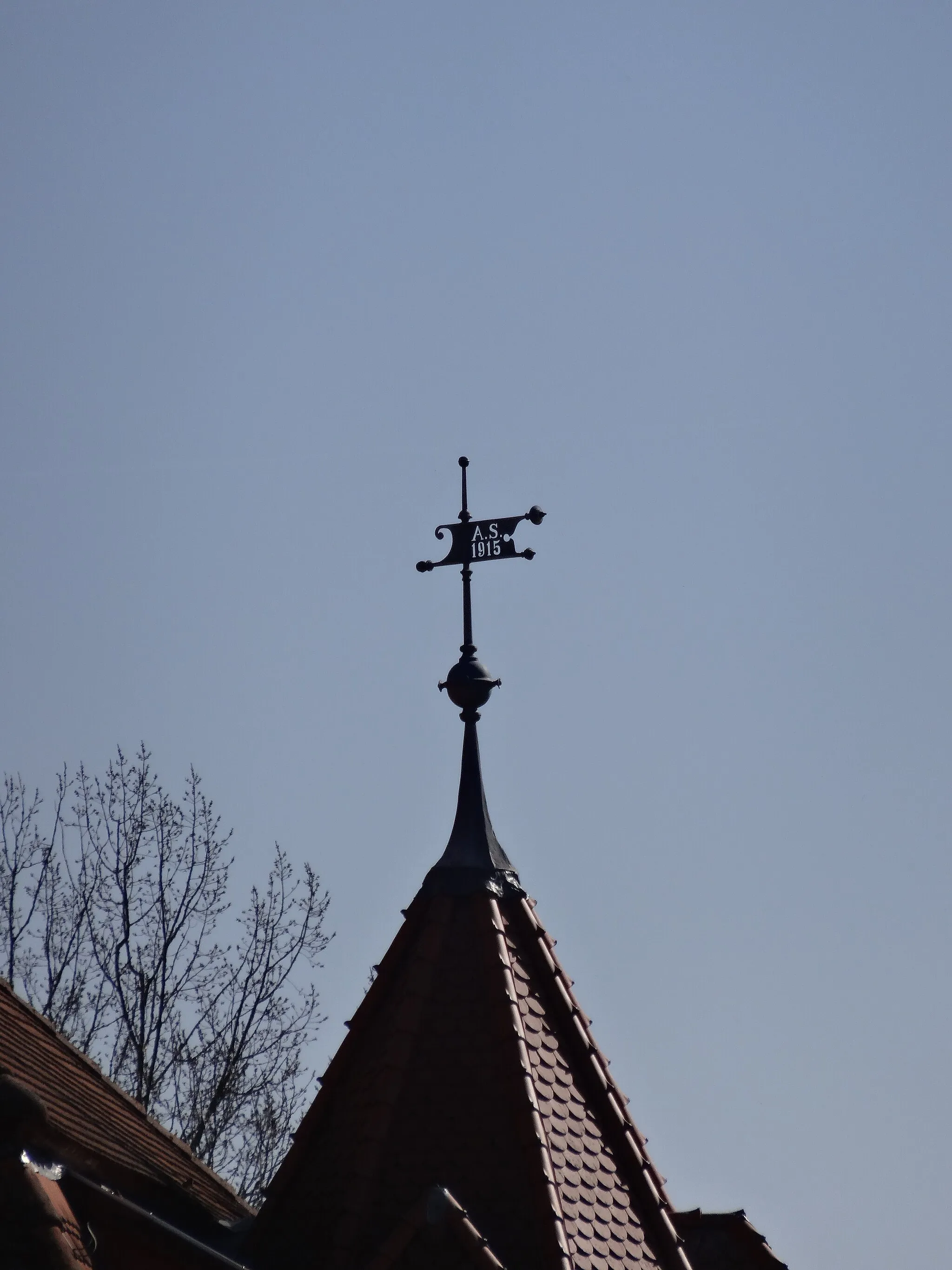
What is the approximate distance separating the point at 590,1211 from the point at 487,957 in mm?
1305

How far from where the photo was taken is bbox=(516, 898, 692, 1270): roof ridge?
339 inches

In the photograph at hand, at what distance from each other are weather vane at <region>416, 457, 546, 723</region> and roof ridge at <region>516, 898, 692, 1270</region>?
1279 mm

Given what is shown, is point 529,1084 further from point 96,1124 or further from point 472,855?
point 96,1124

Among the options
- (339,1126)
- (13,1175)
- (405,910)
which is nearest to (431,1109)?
(339,1126)

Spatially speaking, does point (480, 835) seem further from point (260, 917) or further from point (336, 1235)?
point (260, 917)

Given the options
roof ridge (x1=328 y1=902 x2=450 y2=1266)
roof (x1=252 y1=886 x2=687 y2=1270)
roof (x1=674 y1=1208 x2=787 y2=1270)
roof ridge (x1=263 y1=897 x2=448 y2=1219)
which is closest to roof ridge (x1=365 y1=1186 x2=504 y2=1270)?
roof (x1=252 y1=886 x2=687 y2=1270)

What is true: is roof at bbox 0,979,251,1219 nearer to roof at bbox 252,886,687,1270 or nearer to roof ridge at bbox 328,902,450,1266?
roof at bbox 252,886,687,1270

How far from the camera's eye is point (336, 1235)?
7746mm

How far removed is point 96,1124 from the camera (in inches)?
347

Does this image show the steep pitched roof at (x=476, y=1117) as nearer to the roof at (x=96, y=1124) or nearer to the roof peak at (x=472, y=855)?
the roof peak at (x=472, y=855)

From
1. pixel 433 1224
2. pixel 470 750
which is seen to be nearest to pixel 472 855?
pixel 470 750

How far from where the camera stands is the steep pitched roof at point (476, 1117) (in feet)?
25.7

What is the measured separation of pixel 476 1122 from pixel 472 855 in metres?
1.56

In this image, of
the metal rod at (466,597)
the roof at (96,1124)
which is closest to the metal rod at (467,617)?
the metal rod at (466,597)
